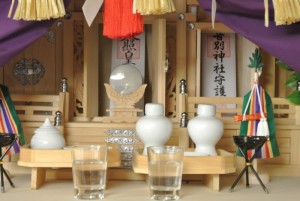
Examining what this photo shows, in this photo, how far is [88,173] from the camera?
143cm

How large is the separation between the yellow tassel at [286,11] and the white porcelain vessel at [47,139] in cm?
70

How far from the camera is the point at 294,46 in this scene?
157 centimetres

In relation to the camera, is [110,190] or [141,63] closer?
[110,190]

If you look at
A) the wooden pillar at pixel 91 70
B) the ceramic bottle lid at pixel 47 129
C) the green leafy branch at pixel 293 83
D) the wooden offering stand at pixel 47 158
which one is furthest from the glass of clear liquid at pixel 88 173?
the green leafy branch at pixel 293 83

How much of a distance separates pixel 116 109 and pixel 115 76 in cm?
13

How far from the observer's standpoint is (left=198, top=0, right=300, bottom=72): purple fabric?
157cm

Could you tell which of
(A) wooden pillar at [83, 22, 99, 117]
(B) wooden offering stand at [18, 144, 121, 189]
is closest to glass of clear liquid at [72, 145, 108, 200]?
(B) wooden offering stand at [18, 144, 121, 189]

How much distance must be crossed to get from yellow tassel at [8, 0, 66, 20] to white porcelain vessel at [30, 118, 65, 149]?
0.33 m

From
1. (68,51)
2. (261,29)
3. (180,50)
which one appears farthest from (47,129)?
(261,29)

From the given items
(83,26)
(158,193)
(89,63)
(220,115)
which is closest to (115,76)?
(89,63)

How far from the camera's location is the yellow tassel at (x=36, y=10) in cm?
149

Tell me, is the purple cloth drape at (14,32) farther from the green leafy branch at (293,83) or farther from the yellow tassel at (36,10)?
the green leafy branch at (293,83)

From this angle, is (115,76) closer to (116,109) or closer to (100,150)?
(116,109)

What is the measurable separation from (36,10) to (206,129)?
1.92ft
